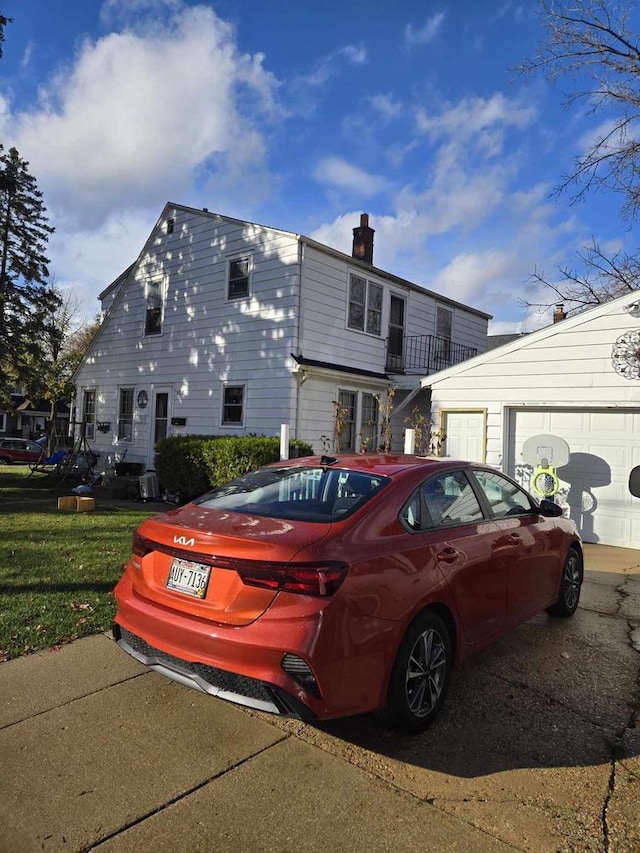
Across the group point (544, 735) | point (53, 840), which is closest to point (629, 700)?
point (544, 735)

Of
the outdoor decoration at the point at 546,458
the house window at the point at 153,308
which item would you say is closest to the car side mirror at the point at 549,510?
the outdoor decoration at the point at 546,458

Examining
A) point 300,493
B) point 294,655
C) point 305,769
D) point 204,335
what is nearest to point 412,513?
point 300,493

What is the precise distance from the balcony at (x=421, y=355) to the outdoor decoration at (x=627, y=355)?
25.4 ft

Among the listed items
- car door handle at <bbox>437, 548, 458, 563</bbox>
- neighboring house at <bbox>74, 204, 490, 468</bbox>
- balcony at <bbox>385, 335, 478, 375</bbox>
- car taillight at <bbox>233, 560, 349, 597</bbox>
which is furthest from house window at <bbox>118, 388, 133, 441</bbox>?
car taillight at <bbox>233, 560, 349, 597</bbox>

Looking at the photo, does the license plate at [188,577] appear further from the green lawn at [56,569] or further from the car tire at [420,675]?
the green lawn at [56,569]

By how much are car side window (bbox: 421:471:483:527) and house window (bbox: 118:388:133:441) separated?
49.8 feet

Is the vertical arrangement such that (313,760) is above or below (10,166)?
below

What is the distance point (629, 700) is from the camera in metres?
3.67

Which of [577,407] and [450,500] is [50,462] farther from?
[450,500]

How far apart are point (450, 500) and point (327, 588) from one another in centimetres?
143

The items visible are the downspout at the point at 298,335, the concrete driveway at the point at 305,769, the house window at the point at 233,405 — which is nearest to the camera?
the concrete driveway at the point at 305,769

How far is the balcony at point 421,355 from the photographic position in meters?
16.4

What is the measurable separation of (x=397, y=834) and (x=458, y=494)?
208 centimetres

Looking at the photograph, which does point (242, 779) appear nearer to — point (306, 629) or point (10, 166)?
point (306, 629)
